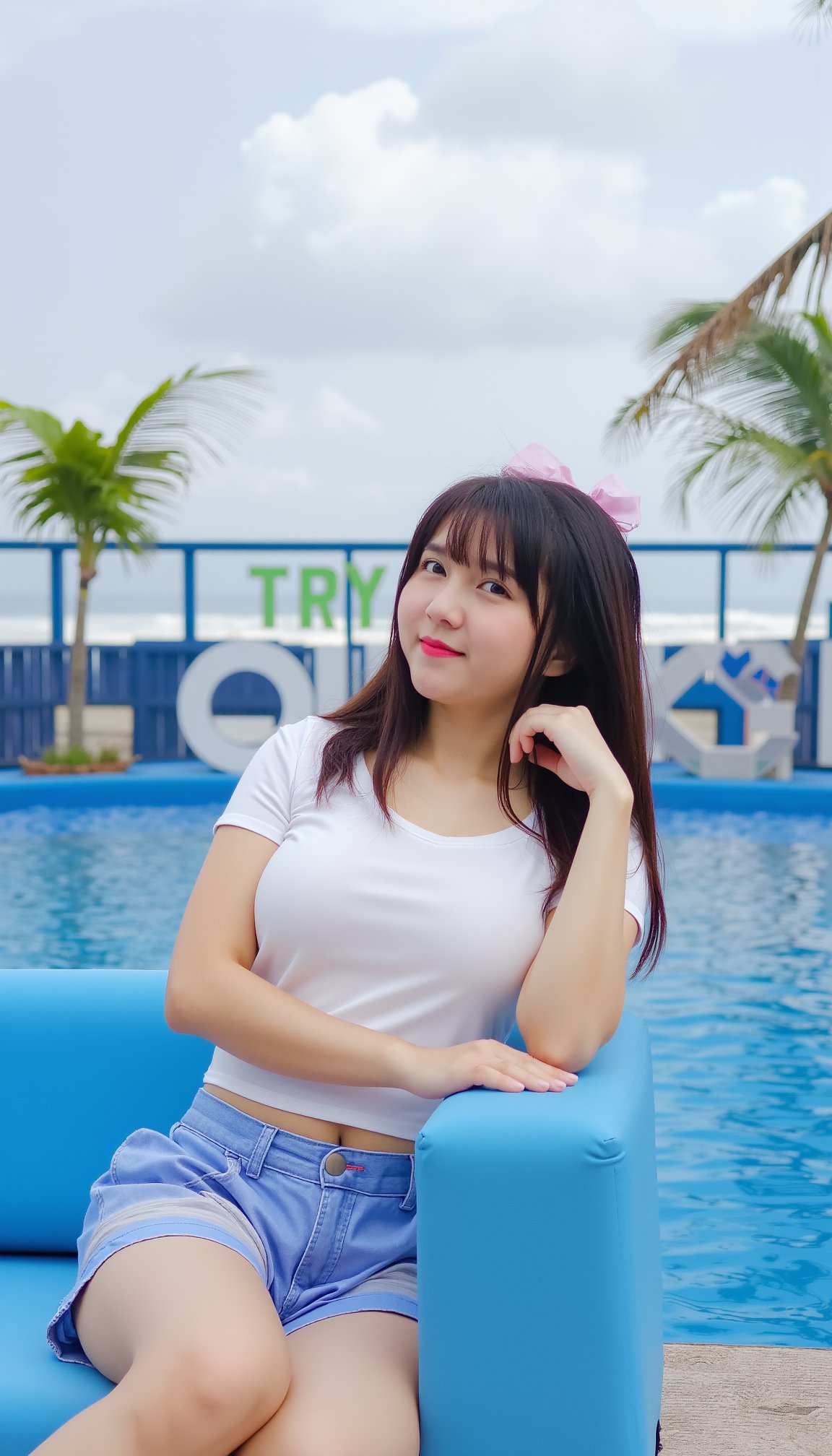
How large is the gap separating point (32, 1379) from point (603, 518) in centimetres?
112

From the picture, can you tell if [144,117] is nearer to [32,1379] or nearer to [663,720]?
[663,720]

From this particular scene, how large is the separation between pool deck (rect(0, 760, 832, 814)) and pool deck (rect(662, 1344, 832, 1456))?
7.37 m

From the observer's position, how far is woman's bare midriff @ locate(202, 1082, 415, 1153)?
1531 millimetres

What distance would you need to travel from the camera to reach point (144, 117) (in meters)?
20.2

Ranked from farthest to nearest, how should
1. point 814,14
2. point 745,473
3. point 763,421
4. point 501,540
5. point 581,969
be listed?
1. point 763,421
2. point 745,473
3. point 814,14
4. point 501,540
5. point 581,969

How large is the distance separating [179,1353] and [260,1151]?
298mm

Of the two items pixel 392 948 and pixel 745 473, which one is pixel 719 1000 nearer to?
pixel 392 948

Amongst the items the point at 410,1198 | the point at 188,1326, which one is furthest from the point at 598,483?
the point at 188,1326

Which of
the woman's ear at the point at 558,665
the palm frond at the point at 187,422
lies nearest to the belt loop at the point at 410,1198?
the woman's ear at the point at 558,665

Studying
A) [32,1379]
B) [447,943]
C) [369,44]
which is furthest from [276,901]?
[369,44]

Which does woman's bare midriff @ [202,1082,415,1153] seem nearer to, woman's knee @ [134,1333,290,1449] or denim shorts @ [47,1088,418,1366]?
denim shorts @ [47,1088,418,1366]

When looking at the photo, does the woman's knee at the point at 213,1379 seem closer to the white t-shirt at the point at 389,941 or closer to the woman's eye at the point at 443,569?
the white t-shirt at the point at 389,941

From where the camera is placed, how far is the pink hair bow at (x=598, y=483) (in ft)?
5.77

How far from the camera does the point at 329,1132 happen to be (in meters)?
1.54
